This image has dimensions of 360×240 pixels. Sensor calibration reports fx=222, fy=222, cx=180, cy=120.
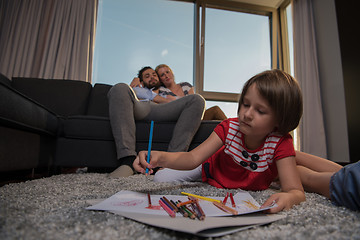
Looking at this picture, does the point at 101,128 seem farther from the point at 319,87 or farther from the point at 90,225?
the point at 319,87

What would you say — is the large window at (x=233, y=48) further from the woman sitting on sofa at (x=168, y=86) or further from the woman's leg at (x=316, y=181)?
the woman's leg at (x=316, y=181)

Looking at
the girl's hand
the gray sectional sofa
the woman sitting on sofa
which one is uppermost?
the woman sitting on sofa

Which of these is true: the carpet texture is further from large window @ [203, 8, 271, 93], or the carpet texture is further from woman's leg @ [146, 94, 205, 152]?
large window @ [203, 8, 271, 93]

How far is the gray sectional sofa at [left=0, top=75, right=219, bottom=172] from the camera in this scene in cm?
83

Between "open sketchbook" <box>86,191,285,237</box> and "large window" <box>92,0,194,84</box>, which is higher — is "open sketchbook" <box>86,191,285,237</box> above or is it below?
below

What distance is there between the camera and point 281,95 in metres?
0.64

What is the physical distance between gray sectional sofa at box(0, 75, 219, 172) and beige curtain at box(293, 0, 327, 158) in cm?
172

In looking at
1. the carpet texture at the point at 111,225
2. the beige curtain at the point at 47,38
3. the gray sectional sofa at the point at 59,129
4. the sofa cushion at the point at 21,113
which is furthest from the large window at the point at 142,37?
the carpet texture at the point at 111,225

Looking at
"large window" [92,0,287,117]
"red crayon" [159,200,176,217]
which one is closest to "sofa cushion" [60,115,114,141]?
"red crayon" [159,200,176,217]

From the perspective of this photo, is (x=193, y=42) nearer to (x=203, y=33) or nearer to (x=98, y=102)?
(x=203, y=33)

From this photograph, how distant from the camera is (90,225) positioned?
359 millimetres

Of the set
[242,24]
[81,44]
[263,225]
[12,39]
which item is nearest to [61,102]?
[81,44]

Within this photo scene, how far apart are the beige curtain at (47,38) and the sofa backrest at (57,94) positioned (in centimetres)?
88

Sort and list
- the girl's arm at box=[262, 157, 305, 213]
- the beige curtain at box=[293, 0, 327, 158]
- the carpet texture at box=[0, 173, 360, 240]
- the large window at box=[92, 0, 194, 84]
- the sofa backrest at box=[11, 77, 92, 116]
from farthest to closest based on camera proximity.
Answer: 1. the large window at box=[92, 0, 194, 84]
2. the beige curtain at box=[293, 0, 327, 158]
3. the sofa backrest at box=[11, 77, 92, 116]
4. the girl's arm at box=[262, 157, 305, 213]
5. the carpet texture at box=[0, 173, 360, 240]
